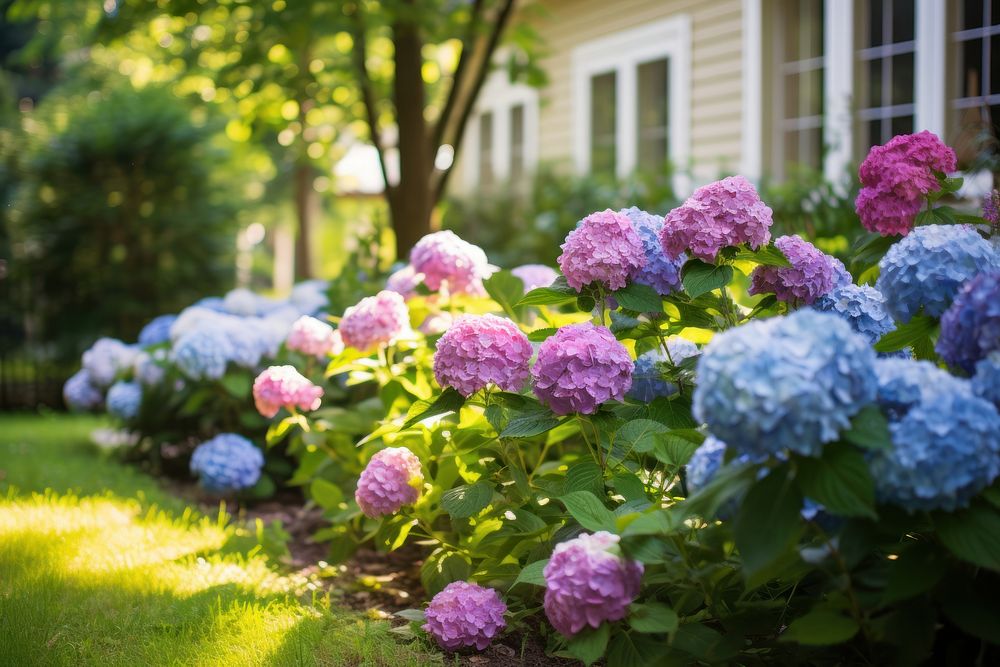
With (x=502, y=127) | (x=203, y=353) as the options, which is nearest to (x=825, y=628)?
(x=203, y=353)

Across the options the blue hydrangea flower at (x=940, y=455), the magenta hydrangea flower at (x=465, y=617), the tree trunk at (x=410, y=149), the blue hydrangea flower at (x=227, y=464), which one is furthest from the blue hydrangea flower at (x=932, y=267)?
the tree trunk at (x=410, y=149)

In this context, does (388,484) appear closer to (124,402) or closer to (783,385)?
(783,385)

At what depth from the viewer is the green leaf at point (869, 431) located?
143cm

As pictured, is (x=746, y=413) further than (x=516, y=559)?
No

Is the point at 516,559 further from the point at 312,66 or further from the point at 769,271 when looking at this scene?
the point at 312,66

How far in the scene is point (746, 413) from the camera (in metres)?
1.36

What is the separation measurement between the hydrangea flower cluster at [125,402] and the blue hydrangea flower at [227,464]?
2.78 ft

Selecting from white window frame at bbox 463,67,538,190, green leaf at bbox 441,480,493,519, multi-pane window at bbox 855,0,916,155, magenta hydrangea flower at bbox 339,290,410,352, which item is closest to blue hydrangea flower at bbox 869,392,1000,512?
green leaf at bbox 441,480,493,519

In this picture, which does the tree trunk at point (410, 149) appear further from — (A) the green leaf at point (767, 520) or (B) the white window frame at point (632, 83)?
(A) the green leaf at point (767, 520)

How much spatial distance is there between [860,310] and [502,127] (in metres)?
9.86

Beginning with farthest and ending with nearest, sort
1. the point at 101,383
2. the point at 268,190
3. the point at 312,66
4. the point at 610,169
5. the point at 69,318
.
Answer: the point at 268,190 < the point at 610,169 < the point at 69,318 < the point at 312,66 < the point at 101,383

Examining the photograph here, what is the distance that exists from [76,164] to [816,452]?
324 inches

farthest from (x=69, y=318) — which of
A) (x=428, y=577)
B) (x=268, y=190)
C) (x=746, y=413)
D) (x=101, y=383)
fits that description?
(x=268, y=190)

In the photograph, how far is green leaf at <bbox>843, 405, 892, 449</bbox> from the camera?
1.43 metres
